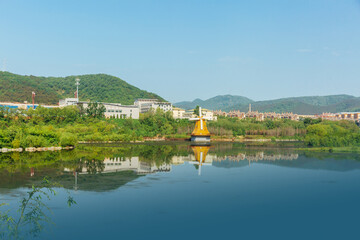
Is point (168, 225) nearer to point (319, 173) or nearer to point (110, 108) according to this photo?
point (319, 173)

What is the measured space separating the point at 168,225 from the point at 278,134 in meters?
54.5

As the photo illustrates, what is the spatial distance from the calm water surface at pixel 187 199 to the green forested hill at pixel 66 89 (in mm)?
76920

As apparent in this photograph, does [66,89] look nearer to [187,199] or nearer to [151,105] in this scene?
[151,105]

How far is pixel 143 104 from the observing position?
94.5 m

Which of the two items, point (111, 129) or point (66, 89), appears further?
point (66, 89)

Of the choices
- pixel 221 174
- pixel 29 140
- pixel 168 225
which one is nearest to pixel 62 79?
pixel 29 140

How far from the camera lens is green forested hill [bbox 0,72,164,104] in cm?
9734

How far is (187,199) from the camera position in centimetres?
1535

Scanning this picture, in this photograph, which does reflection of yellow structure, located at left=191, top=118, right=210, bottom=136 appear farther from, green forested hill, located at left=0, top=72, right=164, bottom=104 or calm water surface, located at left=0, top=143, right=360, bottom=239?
green forested hill, located at left=0, top=72, right=164, bottom=104

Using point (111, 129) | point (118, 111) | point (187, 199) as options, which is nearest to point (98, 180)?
point (187, 199)

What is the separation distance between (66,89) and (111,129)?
80.6 meters

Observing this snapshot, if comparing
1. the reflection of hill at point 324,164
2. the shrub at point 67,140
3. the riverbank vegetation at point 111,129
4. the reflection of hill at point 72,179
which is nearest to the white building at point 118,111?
the riverbank vegetation at point 111,129

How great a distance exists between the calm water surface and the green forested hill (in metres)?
76.9

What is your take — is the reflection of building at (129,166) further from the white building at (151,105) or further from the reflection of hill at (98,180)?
the white building at (151,105)
